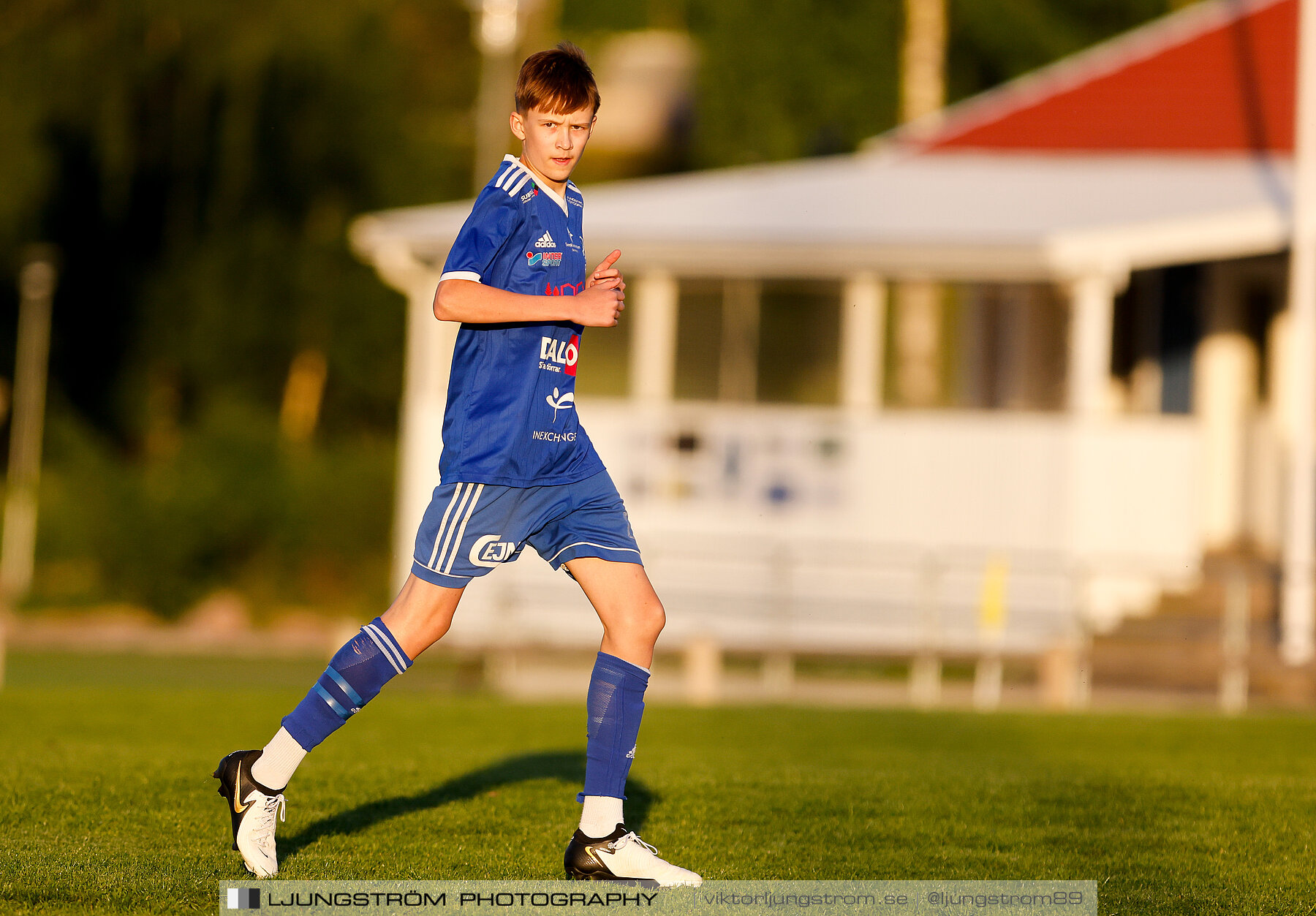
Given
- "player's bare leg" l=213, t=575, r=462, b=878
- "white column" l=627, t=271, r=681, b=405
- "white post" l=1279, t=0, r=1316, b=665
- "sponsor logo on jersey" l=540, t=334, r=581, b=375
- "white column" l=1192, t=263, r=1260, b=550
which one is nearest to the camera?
"player's bare leg" l=213, t=575, r=462, b=878

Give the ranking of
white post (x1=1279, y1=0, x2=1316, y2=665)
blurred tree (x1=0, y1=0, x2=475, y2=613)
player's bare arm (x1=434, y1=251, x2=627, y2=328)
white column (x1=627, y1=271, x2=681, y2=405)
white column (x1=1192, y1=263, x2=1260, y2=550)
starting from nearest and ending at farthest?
player's bare arm (x1=434, y1=251, x2=627, y2=328) < white post (x1=1279, y1=0, x2=1316, y2=665) < white column (x1=627, y1=271, x2=681, y2=405) < white column (x1=1192, y1=263, x2=1260, y2=550) < blurred tree (x1=0, y1=0, x2=475, y2=613)

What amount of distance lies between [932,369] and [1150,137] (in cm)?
374

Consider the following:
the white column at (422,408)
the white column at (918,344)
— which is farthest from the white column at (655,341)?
the white column at (918,344)

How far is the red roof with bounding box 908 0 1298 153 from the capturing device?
19.3 meters

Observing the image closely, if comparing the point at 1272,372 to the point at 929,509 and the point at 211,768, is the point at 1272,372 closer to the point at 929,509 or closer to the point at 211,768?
the point at 929,509

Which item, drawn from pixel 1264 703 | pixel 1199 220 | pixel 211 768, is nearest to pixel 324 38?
pixel 1199 220

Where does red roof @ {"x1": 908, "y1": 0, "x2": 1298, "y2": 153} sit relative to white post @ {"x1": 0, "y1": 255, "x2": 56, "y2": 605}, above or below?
above

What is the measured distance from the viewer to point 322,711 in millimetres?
4812

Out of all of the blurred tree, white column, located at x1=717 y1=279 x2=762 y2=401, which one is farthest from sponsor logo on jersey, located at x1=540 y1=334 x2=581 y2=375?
the blurred tree

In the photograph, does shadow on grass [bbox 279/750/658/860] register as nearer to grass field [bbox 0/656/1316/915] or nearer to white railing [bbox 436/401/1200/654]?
grass field [bbox 0/656/1316/915]

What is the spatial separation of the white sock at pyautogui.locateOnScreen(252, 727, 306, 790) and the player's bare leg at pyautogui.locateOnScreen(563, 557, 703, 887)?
791mm

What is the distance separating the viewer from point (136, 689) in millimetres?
12398

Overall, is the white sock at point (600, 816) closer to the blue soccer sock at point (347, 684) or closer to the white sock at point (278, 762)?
the blue soccer sock at point (347, 684)

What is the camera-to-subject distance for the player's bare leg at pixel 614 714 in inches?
189
